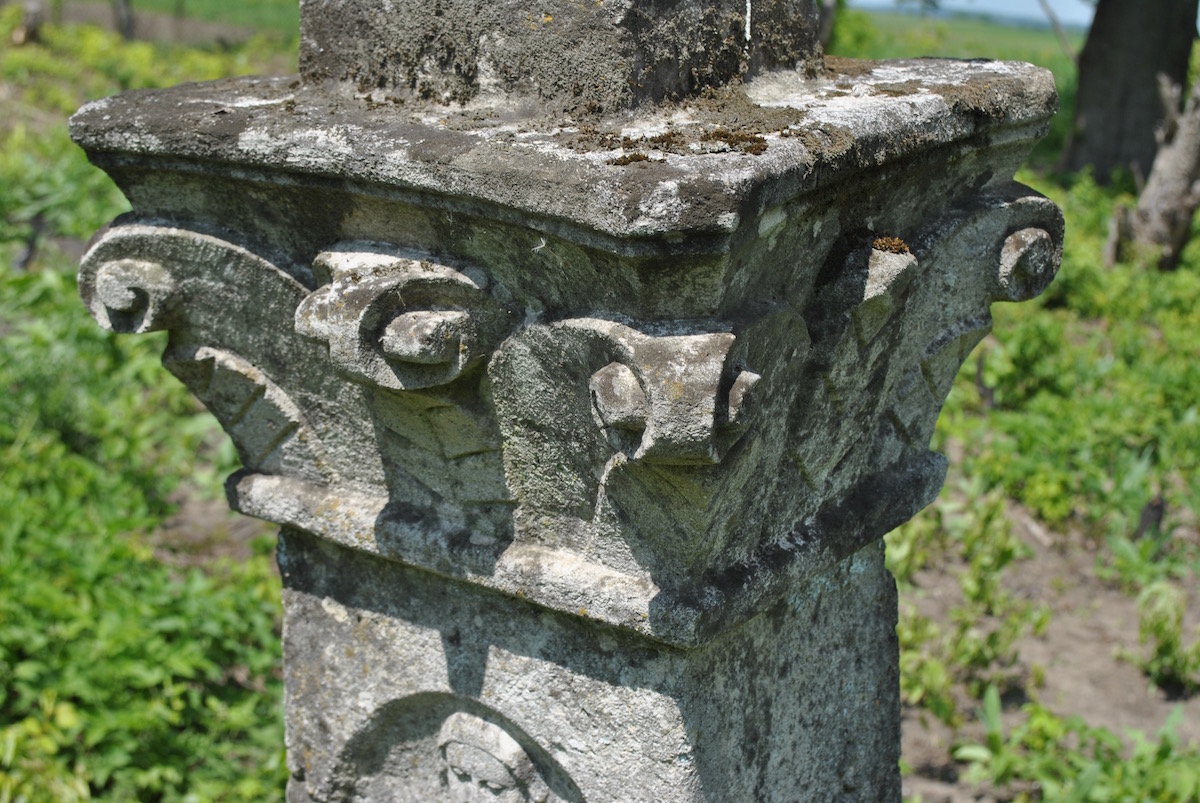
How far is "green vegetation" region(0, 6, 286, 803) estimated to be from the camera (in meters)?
2.92

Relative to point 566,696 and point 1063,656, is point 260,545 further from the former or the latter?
point 1063,656

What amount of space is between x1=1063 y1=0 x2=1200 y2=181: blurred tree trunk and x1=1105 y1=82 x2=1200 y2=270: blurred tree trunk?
2211mm

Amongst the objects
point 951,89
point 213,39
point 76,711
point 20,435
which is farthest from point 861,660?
point 213,39

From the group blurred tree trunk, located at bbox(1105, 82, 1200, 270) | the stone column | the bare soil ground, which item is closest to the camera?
the stone column

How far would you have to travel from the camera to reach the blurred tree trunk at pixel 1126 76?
9.08 m

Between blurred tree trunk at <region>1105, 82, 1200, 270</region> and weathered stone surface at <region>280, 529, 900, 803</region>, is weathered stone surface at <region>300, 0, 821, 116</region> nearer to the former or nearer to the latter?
weathered stone surface at <region>280, 529, 900, 803</region>

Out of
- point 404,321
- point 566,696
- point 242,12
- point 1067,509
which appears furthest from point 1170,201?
point 242,12

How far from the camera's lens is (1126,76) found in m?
9.34

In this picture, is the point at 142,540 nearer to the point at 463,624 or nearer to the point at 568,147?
the point at 463,624

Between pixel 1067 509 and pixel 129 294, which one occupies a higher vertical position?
pixel 129 294

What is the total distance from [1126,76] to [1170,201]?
281 cm

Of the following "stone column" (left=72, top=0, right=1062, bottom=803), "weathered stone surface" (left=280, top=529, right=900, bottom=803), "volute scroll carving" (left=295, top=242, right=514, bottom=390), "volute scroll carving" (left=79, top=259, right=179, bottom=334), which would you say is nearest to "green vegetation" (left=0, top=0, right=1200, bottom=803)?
"weathered stone surface" (left=280, top=529, right=900, bottom=803)

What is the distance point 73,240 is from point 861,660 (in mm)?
5946

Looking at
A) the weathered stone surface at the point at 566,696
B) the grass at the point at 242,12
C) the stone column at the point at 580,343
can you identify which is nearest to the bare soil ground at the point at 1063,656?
the weathered stone surface at the point at 566,696
